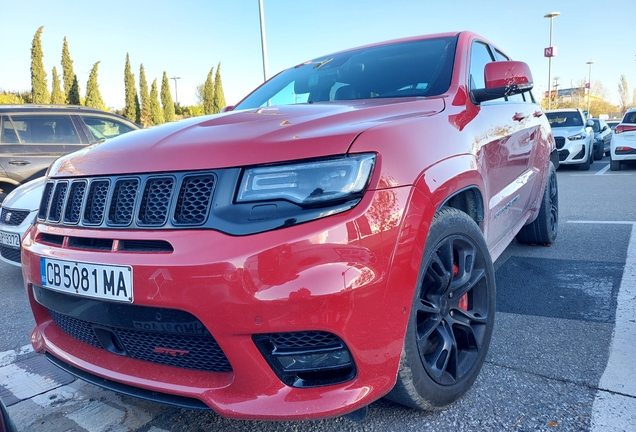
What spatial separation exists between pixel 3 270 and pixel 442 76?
4346 millimetres

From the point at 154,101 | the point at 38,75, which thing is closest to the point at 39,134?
the point at 38,75

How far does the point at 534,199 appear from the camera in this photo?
12.2 ft

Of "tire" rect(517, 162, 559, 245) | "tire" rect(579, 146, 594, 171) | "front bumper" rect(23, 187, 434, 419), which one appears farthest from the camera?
"tire" rect(579, 146, 594, 171)

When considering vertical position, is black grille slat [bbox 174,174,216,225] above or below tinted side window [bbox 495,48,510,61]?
below

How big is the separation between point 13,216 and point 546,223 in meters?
4.47

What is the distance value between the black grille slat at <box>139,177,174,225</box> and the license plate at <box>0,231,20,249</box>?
271 cm

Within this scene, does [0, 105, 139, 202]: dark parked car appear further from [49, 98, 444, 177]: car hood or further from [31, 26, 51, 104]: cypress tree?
[31, 26, 51, 104]: cypress tree

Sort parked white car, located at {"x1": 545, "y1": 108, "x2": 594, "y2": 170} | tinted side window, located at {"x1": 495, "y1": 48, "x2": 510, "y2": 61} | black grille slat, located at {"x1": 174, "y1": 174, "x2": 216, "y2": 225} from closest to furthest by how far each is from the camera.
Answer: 1. black grille slat, located at {"x1": 174, "y1": 174, "x2": 216, "y2": 225}
2. tinted side window, located at {"x1": 495, "y1": 48, "x2": 510, "y2": 61}
3. parked white car, located at {"x1": 545, "y1": 108, "x2": 594, "y2": 170}

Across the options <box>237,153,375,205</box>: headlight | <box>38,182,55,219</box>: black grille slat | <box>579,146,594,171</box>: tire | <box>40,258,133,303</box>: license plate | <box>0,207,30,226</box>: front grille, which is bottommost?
<box>579,146,594,171</box>: tire

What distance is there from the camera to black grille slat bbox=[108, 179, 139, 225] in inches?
64.7

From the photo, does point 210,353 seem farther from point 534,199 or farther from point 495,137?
point 534,199

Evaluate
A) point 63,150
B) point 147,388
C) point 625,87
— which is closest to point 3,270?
point 63,150

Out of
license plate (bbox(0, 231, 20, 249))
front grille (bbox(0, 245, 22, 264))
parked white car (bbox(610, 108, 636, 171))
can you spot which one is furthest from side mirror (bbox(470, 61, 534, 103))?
parked white car (bbox(610, 108, 636, 171))

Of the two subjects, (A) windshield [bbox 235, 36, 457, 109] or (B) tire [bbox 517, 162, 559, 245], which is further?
(B) tire [bbox 517, 162, 559, 245]
